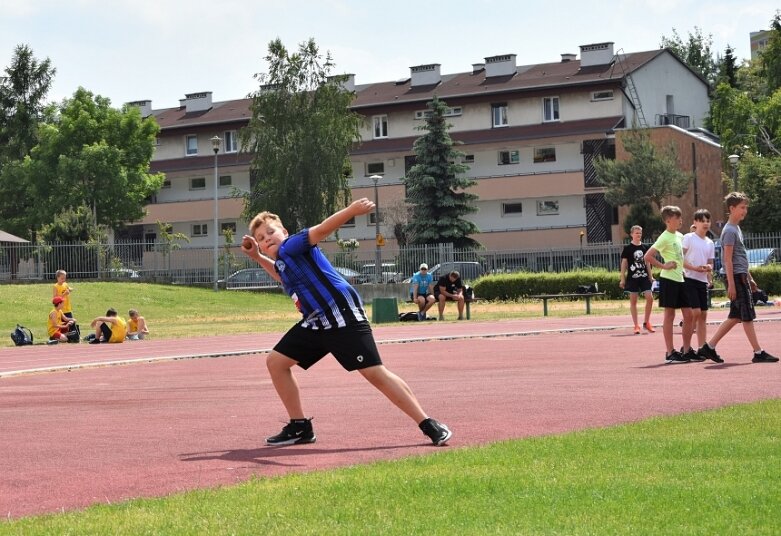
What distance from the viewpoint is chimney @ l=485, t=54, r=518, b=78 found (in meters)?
78.1

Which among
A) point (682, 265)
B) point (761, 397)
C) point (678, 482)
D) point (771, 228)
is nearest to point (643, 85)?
point (771, 228)

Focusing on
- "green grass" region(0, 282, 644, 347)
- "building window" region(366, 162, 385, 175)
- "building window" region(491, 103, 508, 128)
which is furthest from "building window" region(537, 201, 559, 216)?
"green grass" region(0, 282, 644, 347)

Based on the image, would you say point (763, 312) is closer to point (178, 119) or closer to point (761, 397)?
point (761, 397)

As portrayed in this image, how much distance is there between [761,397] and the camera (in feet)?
36.6

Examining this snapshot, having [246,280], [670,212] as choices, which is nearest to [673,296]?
[670,212]

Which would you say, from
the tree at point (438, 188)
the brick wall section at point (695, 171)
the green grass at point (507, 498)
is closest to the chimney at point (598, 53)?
the brick wall section at point (695, 171)

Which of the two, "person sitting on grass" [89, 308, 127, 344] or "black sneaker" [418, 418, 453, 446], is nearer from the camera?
"black sneaker" [418, 418, 453, 446]

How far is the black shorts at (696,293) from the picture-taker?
606 inches

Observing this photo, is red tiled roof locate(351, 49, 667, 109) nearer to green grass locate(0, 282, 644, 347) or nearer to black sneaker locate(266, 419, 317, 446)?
green grass locate(0, 282, 644, 347)

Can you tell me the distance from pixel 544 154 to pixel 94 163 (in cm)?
2637

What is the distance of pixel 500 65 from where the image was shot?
3088 inches

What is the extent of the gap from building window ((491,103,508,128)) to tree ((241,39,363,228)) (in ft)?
42.6

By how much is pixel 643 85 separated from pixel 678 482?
70.7 metres

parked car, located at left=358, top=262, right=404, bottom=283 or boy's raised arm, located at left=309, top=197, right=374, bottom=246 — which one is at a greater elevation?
boy's raised arm, located at left=309, top=197, right=374, bottom=246
